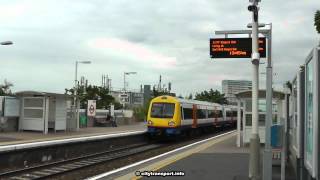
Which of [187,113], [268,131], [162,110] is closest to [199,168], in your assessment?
[268,131]

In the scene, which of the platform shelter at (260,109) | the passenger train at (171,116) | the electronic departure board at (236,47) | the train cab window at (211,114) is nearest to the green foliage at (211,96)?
the train cab window at (211,114)

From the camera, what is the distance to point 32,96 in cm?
3144

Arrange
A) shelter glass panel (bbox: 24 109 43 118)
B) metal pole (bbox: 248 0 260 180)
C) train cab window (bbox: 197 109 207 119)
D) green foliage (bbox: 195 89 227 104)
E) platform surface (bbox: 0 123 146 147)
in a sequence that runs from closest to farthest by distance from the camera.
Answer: metal pole (bbox: 248 0 260 180), platform surface (bbox: 0 123 146 147), shelter glass panel (bbox: 24 109 43 118), train cab window (bbox: 197 109 207 119), green foliage (bbox: 195 89 227 104)

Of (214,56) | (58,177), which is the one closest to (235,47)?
(214,56)

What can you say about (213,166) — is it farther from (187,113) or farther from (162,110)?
(187,113)

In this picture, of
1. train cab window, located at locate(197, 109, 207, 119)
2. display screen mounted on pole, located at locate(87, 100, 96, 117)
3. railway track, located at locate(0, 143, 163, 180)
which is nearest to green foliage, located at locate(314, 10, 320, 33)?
railway track, located at locate(0, 143, 163, 180)

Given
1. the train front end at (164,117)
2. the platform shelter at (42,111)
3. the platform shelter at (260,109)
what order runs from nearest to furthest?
the platform shelter at (260,109) → the train front end at (164,117) → the platform shelter at (42,111)

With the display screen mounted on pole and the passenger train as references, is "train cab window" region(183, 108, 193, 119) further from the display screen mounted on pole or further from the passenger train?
the display screen mounted on pole

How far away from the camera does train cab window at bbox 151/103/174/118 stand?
3017 centimetres

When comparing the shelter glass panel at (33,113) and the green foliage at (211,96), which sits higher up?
the green foliage at (211,96)

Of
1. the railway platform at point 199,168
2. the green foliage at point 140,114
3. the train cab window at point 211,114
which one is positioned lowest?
the railway platform at point 199,168

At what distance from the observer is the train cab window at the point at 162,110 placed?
30172 millimetres

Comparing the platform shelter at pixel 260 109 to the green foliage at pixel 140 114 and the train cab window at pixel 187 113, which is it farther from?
the green foliage at pixel 140 114

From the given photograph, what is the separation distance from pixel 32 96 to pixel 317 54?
27606 millimetres
